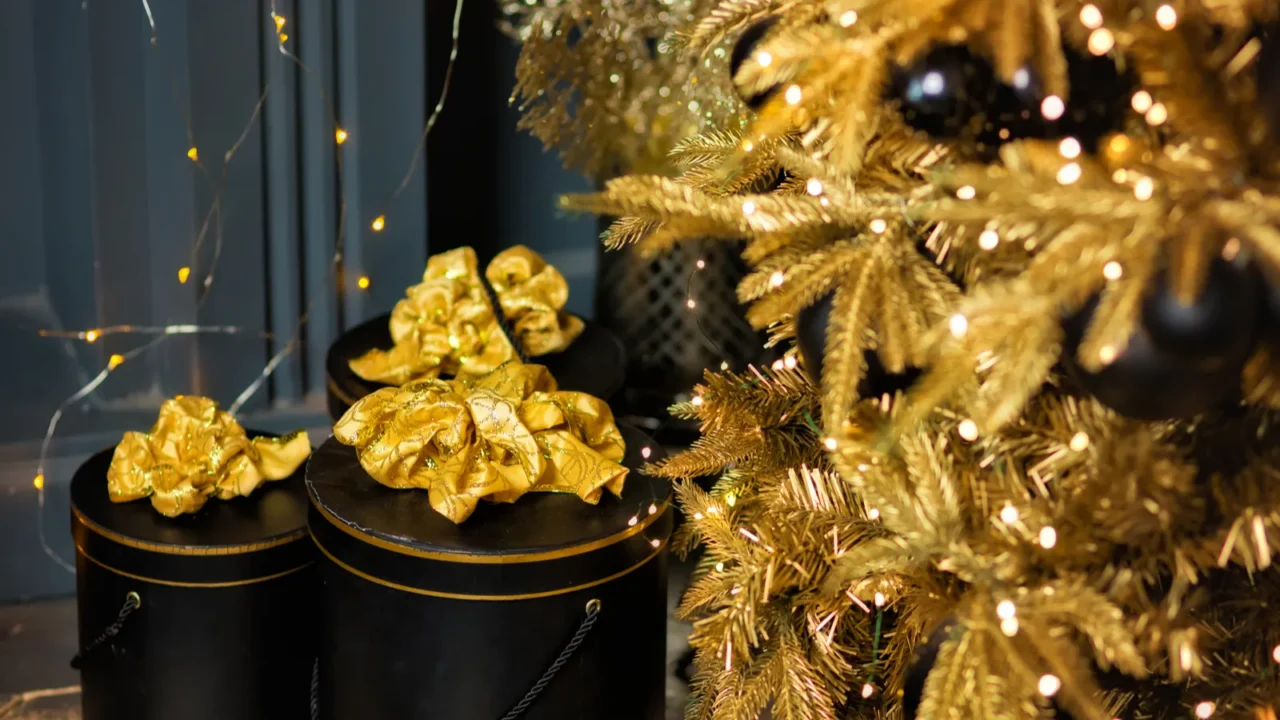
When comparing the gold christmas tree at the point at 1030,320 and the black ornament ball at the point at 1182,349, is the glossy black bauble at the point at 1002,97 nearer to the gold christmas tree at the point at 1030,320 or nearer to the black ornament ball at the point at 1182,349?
the gold christmas tree at the point at 1030,320

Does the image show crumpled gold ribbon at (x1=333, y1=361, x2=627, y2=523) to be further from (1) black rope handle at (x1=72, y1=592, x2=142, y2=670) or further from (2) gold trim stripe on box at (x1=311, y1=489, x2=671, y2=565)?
(1) black rope handle at (x1=72, y1=592, x2=142, y2=670)

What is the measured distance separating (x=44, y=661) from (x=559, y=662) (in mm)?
738

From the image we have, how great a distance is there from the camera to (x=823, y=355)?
25.3 inches

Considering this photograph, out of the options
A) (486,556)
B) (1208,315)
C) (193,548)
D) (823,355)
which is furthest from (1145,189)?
(193,548)

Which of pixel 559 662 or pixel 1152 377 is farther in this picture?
pixel 559 662

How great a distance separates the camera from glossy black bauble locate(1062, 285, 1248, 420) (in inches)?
18.9

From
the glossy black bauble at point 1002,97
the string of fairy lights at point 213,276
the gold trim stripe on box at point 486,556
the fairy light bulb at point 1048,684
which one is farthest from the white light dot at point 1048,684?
the string of fairy lights at point 213,276

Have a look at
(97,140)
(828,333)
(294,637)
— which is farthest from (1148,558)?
(97,140)

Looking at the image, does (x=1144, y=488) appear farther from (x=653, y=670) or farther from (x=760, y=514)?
(x=653, y=670)

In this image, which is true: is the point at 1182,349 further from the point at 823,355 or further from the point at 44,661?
the point at 44,661

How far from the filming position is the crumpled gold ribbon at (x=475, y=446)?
0.94 m

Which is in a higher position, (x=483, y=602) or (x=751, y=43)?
(x=751, y=43)

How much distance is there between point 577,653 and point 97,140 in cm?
84

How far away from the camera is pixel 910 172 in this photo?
69cm
